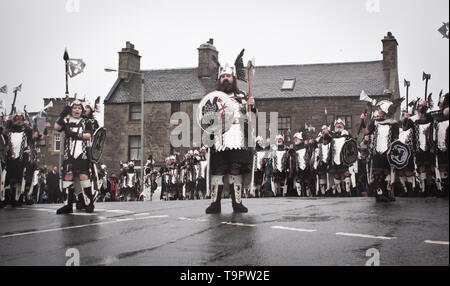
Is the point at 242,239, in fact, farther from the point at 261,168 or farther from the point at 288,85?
the point at 288,85

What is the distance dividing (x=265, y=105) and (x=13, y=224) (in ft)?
49.1

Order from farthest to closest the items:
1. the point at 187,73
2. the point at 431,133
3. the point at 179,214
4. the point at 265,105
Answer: the point at 265,105 < the point at 187,73 < the point at 431,133 < the point at 179,214

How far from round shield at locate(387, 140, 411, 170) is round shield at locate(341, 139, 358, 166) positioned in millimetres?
3865

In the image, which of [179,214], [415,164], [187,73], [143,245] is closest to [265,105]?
[187,73]

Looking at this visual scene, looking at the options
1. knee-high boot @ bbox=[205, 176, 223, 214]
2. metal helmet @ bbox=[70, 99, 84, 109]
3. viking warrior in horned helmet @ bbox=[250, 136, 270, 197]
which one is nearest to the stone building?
viking warrior in horned helmet @ bbox=[250, 136, 270, 197]

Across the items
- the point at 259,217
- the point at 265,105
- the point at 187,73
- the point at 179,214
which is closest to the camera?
the point at 259,217

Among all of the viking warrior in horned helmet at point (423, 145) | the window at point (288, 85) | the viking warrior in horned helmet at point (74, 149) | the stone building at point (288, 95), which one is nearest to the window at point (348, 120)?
the stone building at point (288, 95)

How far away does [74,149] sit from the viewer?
7219mm

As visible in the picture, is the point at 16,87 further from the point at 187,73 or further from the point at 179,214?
the point at 187,73

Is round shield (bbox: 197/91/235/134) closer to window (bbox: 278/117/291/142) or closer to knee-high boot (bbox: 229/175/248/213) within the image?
knee-high boot (bbox: 229/175/248/213)

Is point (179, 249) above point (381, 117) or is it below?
below

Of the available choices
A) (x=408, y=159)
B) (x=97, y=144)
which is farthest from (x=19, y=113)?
(x=408, y=159)

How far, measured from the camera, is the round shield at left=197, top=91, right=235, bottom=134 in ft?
20.1
